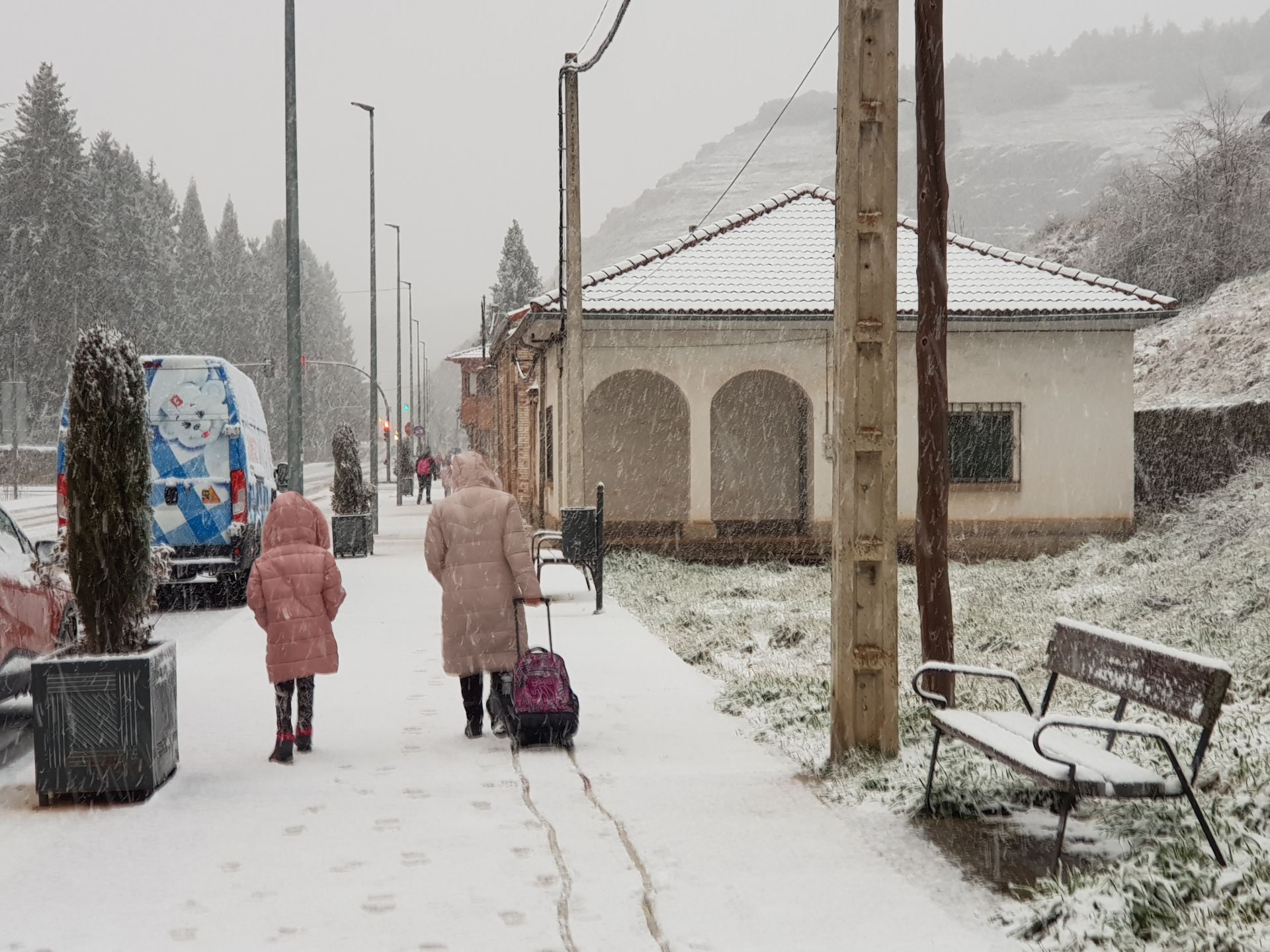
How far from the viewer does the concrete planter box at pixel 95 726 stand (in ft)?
19.1

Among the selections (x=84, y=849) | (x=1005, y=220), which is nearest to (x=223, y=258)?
(x=1005, y=220)

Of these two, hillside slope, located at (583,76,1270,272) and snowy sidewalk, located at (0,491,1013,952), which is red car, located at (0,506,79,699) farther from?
hillside slope, located at (583,76,1270,272)

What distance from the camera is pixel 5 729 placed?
7.78 metres

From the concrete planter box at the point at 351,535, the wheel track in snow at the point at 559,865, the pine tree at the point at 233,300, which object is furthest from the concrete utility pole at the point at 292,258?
the pine tree at the point at 233,300

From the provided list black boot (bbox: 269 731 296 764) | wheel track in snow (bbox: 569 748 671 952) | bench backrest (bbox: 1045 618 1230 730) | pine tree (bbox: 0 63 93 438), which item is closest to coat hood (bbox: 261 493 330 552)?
black boot (bbox: 269 731 296 764)

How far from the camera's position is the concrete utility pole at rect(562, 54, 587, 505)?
15.7 m

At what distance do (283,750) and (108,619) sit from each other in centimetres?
114

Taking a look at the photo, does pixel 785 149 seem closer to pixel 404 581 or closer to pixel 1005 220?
pixel 1005 220

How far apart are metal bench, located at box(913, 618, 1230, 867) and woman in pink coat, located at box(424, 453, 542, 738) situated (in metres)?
2.34

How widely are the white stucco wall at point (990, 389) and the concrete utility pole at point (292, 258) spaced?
15.7 ft

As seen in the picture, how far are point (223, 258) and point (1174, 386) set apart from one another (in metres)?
89.2

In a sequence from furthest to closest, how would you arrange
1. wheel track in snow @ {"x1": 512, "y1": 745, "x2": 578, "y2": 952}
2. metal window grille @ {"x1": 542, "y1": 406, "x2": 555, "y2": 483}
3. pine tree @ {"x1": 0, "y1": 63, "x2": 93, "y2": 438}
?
pine tree @ {"x1": 0, "y1": 63, "x2": 93, "y2": 438} < metal window grille @ {"x1": 542, "y1": 406, "x2": 555, "y2": 483} < wheel track in snow @ {"x1": 512, "y1": 745, "x2": 578, "y2": 952}

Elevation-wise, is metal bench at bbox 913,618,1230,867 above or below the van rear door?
below

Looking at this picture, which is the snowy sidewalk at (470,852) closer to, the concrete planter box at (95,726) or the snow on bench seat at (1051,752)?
the concrete planter box at (95,726)
